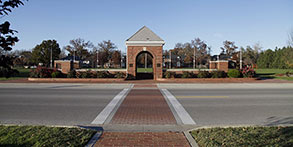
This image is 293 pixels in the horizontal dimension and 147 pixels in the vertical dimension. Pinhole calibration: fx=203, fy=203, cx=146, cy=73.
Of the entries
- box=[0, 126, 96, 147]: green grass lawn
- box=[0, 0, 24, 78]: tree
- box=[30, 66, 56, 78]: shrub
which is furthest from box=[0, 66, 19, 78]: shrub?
box=[30, 66, 56, 78]: shrub

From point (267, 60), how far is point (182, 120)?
86902 millimetres

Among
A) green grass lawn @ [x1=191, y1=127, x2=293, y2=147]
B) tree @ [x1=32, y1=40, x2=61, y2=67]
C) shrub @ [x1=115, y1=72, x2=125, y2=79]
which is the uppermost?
tree @ [x1=32, y1=40, x2=61, y2=67]

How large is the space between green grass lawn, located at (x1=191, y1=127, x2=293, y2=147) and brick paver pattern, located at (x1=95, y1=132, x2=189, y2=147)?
1.51 ft

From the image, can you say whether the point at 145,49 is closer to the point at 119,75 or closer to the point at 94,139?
the point at 119,75

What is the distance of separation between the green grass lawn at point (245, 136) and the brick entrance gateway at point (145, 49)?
61.3ft

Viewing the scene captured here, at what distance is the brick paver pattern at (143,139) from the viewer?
4.60 meters

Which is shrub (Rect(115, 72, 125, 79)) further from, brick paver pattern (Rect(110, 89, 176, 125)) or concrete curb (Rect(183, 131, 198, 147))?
concrete curb (Rect(183, 131, 198, 147))

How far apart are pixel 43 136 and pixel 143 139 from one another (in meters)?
2.38

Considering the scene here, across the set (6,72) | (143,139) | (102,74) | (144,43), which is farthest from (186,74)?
(6,72)

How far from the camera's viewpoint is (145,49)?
23.9m

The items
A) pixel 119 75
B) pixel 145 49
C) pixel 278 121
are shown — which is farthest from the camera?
pixel 145 49

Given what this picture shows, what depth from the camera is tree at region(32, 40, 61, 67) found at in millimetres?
61853

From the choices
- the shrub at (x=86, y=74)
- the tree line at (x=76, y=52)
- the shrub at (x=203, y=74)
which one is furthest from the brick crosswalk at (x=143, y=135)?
the tree line at (x=76, y=52)

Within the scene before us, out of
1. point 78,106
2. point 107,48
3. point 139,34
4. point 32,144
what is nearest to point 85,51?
point 107,48
